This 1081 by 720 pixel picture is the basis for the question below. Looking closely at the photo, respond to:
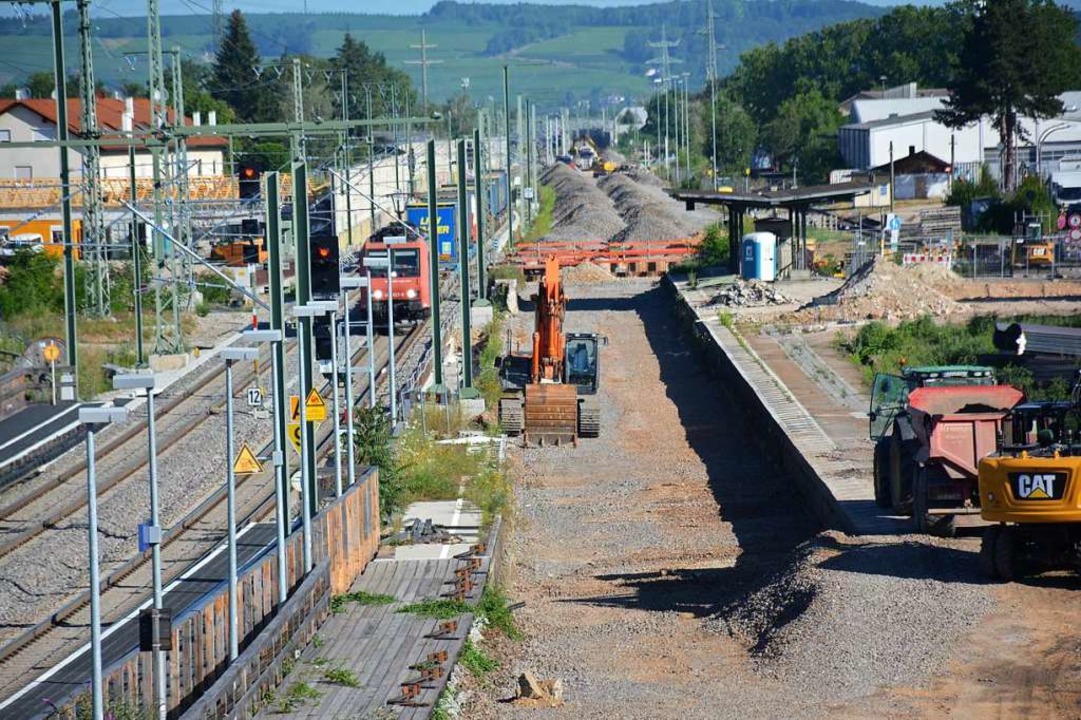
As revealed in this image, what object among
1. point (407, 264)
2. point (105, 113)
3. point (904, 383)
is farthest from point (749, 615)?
point (105, 113)

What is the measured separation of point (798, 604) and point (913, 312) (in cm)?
3122

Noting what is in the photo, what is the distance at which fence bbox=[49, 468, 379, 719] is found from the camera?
48.7ft

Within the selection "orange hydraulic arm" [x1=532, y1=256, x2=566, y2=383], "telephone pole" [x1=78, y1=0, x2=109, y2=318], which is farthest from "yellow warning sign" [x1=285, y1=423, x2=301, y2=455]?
"telephone pole" [x1=78, y1=0, x2=109, y2=318]

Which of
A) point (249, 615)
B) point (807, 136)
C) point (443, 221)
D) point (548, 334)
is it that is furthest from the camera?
point (807, 136)

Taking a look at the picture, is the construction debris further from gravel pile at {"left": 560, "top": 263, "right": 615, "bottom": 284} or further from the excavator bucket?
gravel pile at {"left": 560, "top": 263, "right": 615, "bottom": 284}

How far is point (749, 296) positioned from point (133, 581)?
110 feet

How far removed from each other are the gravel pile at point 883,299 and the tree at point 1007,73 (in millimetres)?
39386

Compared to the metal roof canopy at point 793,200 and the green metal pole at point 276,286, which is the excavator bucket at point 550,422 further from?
the metal roof canopy at point 793,200

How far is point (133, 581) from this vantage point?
23406mm

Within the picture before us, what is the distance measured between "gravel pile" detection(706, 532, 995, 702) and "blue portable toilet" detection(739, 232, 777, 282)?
37.2 m

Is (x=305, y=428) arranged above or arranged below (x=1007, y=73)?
below

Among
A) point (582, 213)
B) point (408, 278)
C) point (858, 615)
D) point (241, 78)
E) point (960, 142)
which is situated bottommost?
point (858, 615)

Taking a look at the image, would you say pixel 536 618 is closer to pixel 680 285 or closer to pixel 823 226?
pixel 680 285

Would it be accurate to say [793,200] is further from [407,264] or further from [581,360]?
[581,360]
